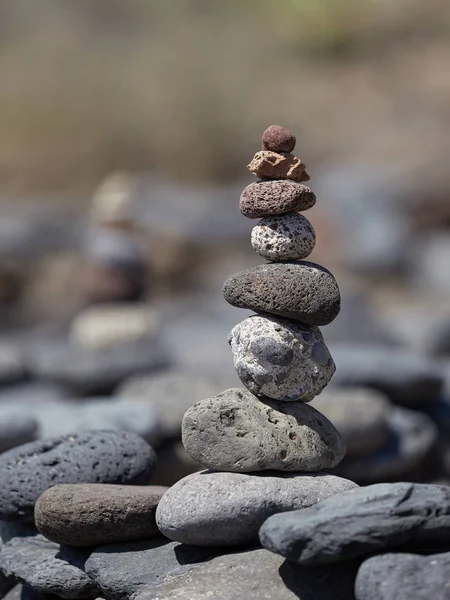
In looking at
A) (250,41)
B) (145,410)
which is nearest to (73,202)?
(250,41)

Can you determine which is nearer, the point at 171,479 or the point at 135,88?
the point at 171,479

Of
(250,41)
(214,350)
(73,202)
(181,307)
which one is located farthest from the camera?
(250,41)

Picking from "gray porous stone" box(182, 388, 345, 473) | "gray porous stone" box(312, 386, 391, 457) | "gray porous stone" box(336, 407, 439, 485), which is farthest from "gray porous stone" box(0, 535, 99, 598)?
"gray porous stone" box(336, 407, 439, 485)

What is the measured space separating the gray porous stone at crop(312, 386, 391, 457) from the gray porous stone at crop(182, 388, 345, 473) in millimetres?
2509

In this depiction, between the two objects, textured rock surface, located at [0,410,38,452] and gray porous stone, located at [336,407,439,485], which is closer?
textured rock surface, located at [0,410,38,452]

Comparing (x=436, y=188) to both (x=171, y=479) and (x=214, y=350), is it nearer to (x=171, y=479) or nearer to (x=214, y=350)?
(x=214, y=350)

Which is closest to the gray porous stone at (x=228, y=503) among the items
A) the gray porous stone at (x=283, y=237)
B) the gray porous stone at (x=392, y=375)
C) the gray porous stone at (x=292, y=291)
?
the gray porous stone at (x=292, y=291)

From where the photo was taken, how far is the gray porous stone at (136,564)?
3010mm

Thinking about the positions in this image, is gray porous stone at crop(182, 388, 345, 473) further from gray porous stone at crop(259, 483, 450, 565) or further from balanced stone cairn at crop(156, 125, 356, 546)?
gray porous stone at crop(259, 483, 450, 565)

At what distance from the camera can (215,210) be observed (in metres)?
15.6

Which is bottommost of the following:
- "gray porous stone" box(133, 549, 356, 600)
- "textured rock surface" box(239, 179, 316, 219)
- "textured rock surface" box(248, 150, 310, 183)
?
"gray porous stone" box(133, 549, 356, 600)

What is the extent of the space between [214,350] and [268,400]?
Result: 4.63m

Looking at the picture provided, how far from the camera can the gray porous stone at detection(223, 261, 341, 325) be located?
3.11 meters

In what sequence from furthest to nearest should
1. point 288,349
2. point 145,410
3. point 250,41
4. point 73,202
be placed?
point 250,41, point 73,202, point 145,410, point 288,349
